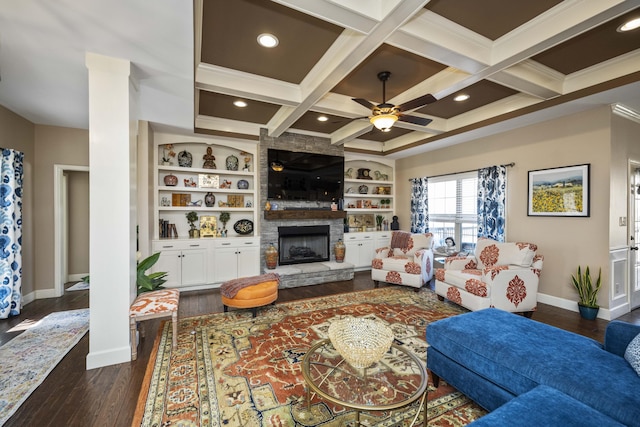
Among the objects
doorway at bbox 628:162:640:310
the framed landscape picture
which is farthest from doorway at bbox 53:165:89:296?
doorway at bbox 628:162:640:310

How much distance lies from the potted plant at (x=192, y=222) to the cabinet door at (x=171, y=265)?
52cm

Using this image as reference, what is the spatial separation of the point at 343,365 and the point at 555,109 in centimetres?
420

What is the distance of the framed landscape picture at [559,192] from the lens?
12.1 ft

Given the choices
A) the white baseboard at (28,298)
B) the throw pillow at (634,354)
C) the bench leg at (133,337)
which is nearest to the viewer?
the throw pillow at (634,354)

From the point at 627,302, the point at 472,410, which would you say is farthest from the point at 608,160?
the point at 472,410

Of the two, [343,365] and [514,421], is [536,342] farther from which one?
[343,365]

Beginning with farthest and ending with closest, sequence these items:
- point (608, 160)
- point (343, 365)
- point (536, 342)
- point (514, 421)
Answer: point (608, 160) → point (343, 365) → point (536, 342) → point (514, 421)

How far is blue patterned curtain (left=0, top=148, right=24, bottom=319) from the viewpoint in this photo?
3.42 m

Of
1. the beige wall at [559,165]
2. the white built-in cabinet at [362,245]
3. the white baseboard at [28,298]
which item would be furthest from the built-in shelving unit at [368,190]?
the white baseboard at [28,298]

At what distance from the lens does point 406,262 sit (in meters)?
4.66

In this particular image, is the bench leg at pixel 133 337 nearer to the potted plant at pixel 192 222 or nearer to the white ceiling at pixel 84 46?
the white ceiling at pixel 84 46

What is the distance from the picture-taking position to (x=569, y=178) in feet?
12.6

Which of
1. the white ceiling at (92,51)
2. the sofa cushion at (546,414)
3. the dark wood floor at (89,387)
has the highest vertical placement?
the white ceiling at (92,51)

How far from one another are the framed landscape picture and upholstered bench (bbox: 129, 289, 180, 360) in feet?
16.5
